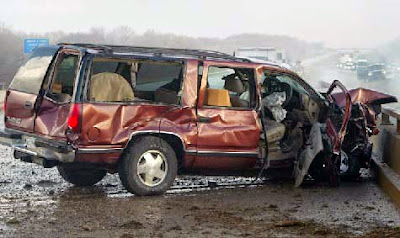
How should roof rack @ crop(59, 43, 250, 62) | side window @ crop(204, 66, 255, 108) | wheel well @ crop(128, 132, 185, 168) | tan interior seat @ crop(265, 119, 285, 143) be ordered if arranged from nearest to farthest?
wheel well @ crop(128, 132, 185, 168) < roof rack @ crop(59, 43, 250, 62) < side window @ crop(204, 66, 255, 108) < tan interior seat @ crop(265, 119, 285, 143)

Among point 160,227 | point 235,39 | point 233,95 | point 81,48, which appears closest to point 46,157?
point 81,48

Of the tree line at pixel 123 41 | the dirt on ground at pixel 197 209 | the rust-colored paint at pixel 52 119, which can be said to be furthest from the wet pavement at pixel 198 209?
the tree line at pixel 123 41

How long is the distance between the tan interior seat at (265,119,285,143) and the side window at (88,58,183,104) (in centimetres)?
121

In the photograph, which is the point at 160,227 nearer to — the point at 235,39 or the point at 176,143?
the point at 176,143

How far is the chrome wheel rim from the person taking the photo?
300 inches

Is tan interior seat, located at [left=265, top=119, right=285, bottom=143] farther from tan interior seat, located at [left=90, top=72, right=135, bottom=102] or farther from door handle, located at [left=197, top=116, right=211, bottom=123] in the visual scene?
tan interior seat, located at [left=90, top=72, right=135, bottom=102]

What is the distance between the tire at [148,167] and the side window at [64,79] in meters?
1.02

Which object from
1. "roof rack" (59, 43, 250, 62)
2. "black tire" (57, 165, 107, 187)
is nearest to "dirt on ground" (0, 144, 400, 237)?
"black tire" (57, 165, 107, 187)

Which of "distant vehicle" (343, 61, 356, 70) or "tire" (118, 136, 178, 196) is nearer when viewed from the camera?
"tire" (118, 136, 178, 196)

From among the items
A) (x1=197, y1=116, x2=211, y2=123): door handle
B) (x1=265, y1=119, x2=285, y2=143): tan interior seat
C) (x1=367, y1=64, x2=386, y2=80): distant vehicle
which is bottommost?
(x1=265, y1=119, x2=285, y2=143): tan interior seat

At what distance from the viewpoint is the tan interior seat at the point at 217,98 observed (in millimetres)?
8031

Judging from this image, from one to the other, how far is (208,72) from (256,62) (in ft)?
2.33

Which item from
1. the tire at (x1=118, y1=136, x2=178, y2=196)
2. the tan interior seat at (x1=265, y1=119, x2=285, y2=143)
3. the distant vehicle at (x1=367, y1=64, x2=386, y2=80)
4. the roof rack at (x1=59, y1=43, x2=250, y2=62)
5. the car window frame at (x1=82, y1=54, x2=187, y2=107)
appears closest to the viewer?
the car window frame at (x1=82, y1=54, x2=187, y2=107)

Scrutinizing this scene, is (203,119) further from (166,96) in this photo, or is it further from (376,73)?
(376,73)
